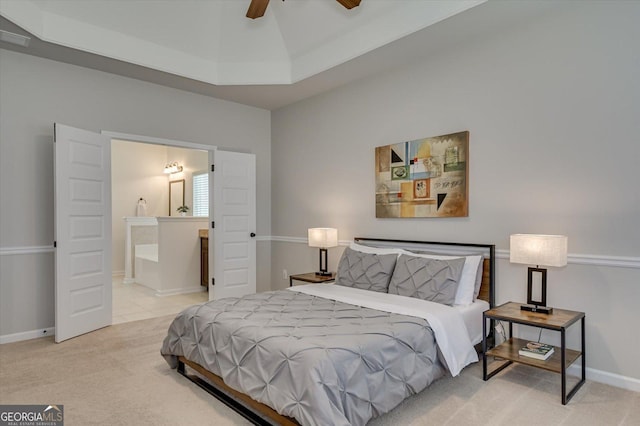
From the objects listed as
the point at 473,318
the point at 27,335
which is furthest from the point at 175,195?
the point at 473,318

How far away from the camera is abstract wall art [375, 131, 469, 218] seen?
362 cm

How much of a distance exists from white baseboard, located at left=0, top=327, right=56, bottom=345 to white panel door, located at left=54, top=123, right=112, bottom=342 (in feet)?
A: 1.08

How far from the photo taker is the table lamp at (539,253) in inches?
107

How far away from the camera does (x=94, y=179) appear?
163 inches

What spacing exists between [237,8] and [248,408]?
12.7 ft

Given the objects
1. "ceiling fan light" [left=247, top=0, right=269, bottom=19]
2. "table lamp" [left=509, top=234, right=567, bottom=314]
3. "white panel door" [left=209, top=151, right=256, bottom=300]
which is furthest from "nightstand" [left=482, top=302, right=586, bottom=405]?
"white panel door" [left=209, top=151, right=256, bottom=300]

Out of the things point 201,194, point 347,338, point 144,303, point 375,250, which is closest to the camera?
point 347,338

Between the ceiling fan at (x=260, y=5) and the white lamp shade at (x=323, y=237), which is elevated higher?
the ceiling fan at (x=260, y=5)

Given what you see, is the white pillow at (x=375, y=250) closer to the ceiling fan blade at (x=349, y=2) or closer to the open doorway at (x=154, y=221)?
the ceiling fan blade at (x=349, y=2)

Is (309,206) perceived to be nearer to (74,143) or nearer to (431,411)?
(74,143)

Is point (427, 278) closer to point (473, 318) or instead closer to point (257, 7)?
point (473, 318)

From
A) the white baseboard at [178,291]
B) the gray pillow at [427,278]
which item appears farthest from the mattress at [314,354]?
the white baseboard at [178,291]

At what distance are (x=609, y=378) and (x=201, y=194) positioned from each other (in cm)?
669

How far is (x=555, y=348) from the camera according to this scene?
2953 millimetres
